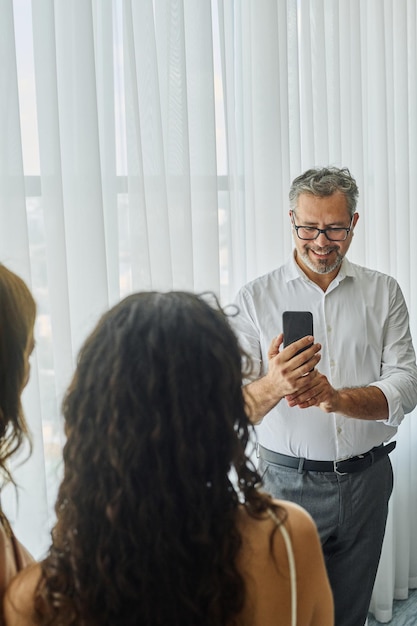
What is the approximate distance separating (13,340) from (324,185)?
1.31 meters

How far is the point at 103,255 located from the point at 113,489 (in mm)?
1086

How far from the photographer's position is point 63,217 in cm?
184

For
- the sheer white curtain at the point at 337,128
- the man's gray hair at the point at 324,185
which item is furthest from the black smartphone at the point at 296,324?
the sheer white curtain at the point at 337,128

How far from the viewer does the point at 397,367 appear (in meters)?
2.25

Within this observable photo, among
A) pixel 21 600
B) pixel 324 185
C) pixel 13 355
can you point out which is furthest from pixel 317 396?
pixel 21 600

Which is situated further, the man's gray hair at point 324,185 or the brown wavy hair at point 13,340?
the man's gray hair at point 324,185

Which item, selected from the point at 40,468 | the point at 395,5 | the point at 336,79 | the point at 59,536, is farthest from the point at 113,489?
the point at 395,5

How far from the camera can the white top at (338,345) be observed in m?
2.18

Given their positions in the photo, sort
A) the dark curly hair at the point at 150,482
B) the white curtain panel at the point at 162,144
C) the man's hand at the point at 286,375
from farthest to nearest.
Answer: the man's hand at the point at 286,375
the white curtain panel at the point at 162,144
the dark curly hair at the point at 150,482

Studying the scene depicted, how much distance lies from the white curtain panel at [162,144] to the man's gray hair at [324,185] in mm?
248

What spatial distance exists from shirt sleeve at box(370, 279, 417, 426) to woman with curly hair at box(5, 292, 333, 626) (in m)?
1.29

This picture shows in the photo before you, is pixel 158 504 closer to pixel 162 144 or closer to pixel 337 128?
pixel 162 144

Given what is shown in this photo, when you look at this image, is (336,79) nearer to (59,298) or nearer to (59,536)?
(59,298)

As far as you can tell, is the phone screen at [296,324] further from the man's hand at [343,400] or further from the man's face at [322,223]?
the man's face at [322,223]
